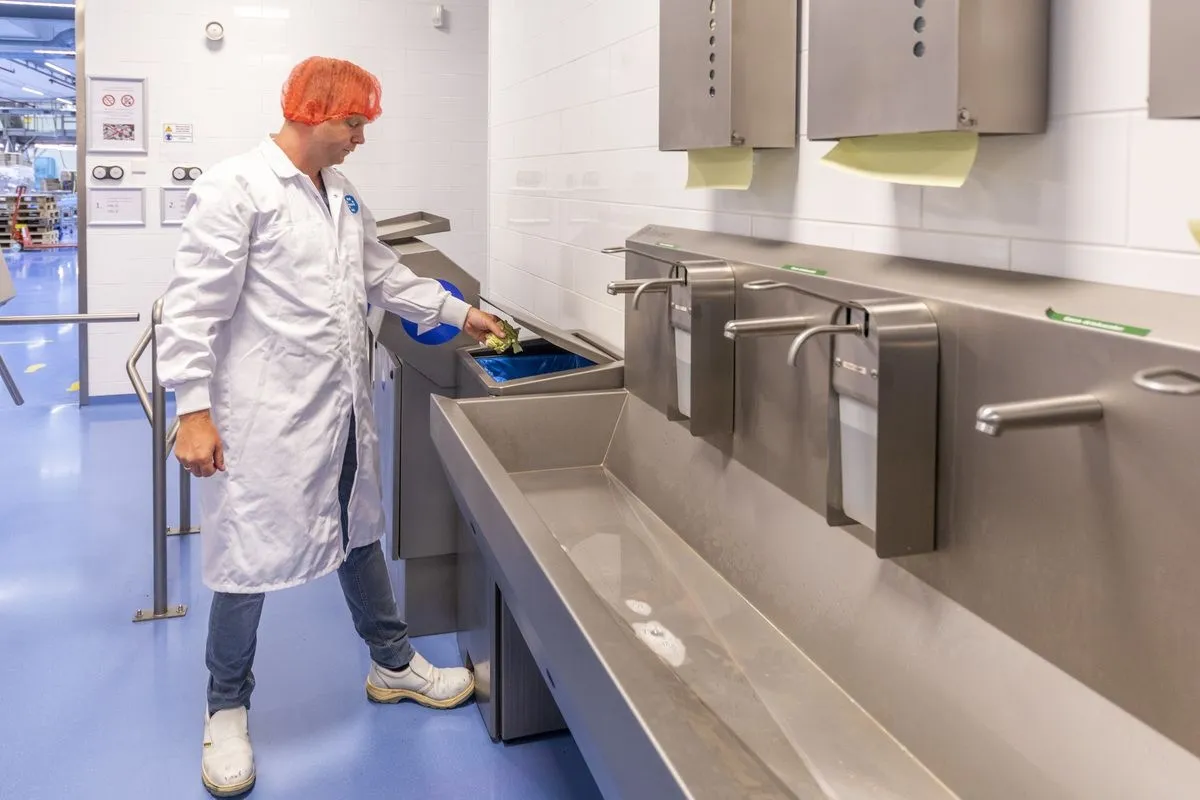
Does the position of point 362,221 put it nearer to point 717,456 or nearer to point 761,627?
point 717,456

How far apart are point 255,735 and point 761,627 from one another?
4.66 ft

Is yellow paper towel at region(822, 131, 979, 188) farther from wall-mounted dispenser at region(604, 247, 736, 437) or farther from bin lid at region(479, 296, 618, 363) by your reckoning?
bin lid at region(479, 296, 618, 363)

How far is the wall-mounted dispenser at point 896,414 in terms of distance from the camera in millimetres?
1062

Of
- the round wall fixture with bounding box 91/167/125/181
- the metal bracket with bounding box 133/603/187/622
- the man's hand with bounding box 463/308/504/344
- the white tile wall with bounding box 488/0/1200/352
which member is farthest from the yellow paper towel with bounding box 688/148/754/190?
the round wall fixture with bounding box 91/167/125/181

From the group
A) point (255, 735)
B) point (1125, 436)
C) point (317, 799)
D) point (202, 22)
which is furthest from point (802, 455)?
point (202, 22)

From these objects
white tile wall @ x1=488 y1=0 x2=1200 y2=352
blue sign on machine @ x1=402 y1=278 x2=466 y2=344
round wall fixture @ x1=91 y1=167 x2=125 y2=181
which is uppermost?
round wall fixture @ x1=91 y1=167 x2=125 y2=181

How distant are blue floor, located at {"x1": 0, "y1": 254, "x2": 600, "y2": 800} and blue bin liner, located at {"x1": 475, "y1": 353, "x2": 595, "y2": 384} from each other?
2.67ft

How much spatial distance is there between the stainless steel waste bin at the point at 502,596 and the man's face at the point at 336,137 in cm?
57

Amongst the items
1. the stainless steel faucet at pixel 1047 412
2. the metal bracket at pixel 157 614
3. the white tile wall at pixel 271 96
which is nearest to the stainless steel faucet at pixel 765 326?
the stainless steel faucet at pixel 1047 412

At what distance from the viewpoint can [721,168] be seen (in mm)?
1759

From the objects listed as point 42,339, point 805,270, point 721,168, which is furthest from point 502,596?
point 42,339

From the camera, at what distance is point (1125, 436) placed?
821mm

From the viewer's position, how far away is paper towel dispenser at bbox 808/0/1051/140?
101 cm

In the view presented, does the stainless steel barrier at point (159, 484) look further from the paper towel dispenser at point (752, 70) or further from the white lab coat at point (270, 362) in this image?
the paper towel dispenser at point (752, 70)
